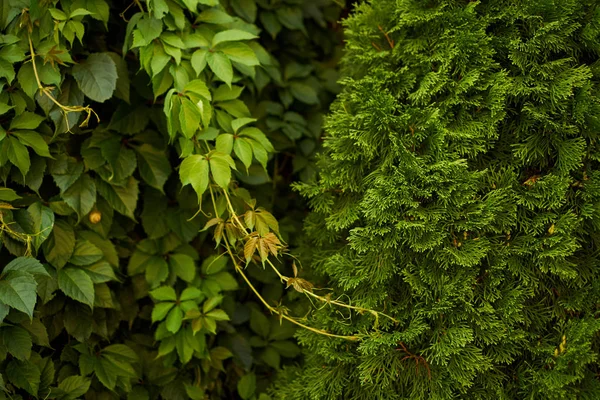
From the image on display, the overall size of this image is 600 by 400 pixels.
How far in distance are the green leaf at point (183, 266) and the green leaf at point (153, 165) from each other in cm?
29

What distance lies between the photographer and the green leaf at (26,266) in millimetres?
1741

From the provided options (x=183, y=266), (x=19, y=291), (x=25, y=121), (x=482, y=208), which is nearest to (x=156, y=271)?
(x=183, y=266)

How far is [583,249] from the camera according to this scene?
1736 millimetres

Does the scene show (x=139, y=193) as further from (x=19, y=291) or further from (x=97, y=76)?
(x=19, y=291)

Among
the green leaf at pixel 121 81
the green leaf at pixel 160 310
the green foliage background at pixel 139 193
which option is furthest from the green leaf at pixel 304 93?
the green leaf at pixel 160 310

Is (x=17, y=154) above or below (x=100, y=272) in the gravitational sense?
above

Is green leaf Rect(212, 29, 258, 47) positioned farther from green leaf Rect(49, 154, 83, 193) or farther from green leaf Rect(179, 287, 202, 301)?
green leaf Rect(179, 287, 202, 301)

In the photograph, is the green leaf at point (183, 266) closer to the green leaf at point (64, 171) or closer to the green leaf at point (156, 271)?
the green leaf at point (156, 271)

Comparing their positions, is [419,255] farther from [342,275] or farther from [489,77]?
[489,77]

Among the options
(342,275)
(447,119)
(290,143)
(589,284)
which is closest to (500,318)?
(589,284)

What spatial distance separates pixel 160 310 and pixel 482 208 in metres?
1.16

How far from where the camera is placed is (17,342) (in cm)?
183

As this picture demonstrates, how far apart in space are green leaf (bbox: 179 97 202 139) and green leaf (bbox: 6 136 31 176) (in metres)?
0.50

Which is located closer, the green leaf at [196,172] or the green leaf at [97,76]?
the green leaf at [196,172]
